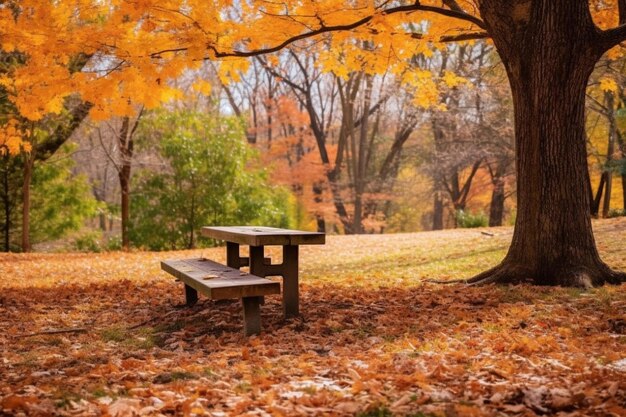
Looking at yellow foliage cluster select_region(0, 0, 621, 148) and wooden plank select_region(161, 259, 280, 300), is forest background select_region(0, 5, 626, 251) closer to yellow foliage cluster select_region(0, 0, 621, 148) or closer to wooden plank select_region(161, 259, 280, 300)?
yellow foliage cluster select_region(0, 0, 621, 148)

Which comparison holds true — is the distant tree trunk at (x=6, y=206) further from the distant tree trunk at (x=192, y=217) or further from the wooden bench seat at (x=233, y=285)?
the wooden bench seat at (x=233, y=285)

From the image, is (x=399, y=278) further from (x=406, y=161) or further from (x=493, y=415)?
(x=406, y=161)

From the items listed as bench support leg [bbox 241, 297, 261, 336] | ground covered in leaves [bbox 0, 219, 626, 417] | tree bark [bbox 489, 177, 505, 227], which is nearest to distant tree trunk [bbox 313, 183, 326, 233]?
tree bark [bbox 489, 177, 505, 227]

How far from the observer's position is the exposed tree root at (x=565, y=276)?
5.75 m

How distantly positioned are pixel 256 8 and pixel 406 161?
2536cm

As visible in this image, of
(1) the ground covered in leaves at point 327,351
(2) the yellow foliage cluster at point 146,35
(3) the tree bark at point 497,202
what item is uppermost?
(2) the yellow foliage cluster at point 146,35

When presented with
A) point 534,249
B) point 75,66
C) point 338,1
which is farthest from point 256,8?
point 75,66

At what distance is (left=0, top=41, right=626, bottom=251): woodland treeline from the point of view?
14.4 m

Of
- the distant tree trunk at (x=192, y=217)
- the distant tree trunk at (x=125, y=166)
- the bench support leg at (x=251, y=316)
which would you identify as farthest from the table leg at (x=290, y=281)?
the distant tree trunk at (x=192, y=217)

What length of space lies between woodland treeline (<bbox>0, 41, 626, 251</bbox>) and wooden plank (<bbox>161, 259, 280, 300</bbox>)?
325cm

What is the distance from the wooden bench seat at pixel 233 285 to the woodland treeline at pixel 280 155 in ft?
10.7

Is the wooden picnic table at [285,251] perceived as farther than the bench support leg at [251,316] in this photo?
Yes

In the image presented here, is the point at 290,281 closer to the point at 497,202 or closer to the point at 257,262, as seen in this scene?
the point at 257,262

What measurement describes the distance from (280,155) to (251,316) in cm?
2389
